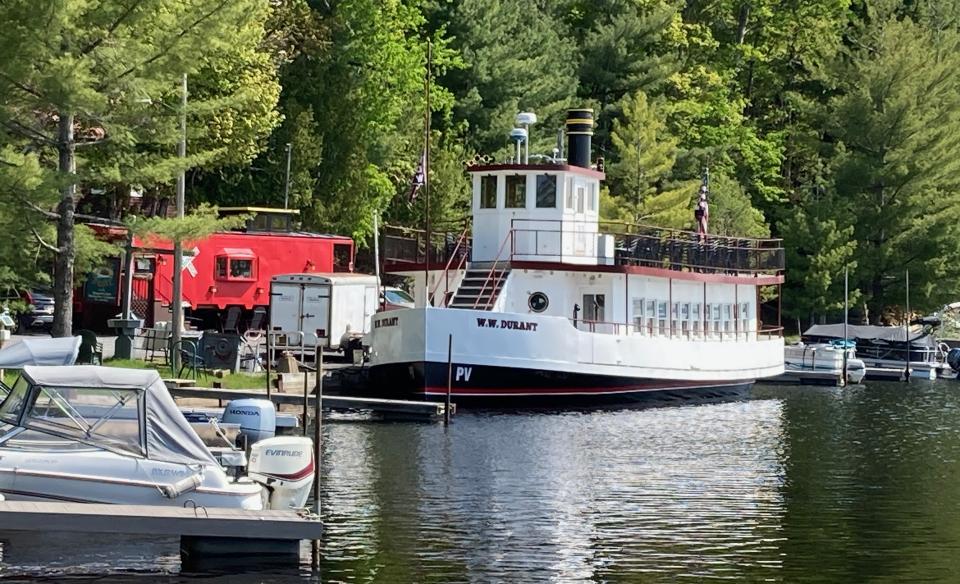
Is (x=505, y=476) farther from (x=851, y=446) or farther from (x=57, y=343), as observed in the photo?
(x=851, y=446)

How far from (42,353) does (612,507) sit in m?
9.44

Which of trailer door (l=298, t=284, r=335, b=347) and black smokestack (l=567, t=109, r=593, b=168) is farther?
trailer door (l=298, t=284, r=335, b=347)

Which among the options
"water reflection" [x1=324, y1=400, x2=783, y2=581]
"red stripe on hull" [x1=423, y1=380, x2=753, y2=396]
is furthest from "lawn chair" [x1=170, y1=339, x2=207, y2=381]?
"red stripe on hull" [x1=423, y1=380, x2=753, y2=396]

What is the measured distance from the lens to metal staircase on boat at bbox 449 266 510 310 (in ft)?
140

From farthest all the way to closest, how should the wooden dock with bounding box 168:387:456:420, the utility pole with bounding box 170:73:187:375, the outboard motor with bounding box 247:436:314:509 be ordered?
the utility pole with bounding box 170:73:187:375 → the wooden dock with bounding box 168:387:456:420 → the outboard motor with bounding box 247:436:314:509

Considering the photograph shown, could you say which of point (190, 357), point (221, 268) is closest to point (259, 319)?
point (221, 268)

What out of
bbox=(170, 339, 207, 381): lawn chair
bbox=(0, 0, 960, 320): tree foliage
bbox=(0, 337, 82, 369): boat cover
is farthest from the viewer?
bbox=(0, 0, 960, 320): tree foliage

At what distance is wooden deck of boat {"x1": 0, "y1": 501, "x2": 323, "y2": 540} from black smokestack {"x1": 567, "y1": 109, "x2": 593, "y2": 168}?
87.5 feet

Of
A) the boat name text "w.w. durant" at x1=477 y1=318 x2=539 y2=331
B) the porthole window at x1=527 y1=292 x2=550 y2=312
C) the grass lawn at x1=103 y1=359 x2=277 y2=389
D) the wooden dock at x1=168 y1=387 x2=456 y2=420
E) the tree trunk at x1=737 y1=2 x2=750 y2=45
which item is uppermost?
the tree trunk at x1=737 y1=2 x2=750 y2=45

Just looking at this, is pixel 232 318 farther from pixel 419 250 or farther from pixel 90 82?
pixel 90 82

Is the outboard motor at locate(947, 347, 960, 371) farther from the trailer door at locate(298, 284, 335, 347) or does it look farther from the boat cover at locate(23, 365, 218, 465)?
the boat cover at locate(23, 365, 218, 465)

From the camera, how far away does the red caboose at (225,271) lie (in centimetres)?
5191

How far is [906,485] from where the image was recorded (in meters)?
30.9

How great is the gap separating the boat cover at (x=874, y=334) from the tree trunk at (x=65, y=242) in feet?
125
